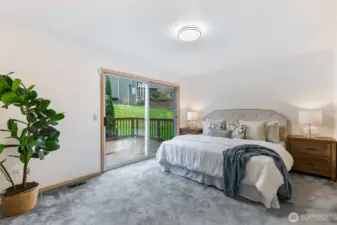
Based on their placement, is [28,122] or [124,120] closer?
[28,122]

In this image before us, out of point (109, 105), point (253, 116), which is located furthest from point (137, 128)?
point (253, 116)

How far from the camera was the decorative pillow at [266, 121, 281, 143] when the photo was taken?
11.3ft

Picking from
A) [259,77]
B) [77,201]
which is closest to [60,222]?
[77,201]

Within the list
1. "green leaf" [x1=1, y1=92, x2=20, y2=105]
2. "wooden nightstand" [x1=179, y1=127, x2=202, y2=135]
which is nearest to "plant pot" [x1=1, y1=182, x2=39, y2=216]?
"green leaf" [x1=1, y1=92, x2=20, y2=105]

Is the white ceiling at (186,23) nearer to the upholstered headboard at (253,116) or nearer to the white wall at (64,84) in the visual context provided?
the white wall at (64,84)

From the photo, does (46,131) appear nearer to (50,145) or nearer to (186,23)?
(50,145)

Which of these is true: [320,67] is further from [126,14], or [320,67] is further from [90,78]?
[90,78]

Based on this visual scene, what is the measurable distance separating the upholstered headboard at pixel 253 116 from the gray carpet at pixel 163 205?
1130mm

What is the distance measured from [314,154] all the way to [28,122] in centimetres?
445

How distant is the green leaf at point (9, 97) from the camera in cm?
192

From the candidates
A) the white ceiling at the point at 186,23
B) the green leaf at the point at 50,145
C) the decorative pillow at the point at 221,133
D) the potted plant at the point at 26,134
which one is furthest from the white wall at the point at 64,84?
the decorative pillow at the point at 221,133

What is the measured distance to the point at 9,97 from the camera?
1.93 meters

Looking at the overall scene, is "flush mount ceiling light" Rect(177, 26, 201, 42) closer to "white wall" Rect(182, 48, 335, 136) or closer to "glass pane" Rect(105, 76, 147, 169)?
"glass pane" Rect(105, 76, 147, 169)

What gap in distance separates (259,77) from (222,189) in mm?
2828
